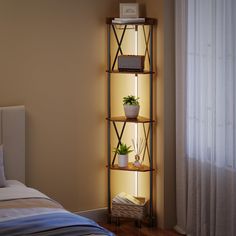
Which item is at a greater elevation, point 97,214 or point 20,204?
point 20,204

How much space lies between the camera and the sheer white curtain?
4.09 m

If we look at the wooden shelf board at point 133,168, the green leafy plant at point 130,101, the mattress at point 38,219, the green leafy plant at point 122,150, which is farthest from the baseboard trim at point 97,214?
the mattress at point 38,219

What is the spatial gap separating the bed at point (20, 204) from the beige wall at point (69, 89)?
138 mm

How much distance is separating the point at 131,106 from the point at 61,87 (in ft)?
2.04

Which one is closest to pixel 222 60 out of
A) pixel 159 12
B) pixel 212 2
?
pixel 212 2

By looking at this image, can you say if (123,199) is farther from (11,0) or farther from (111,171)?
(11,0)

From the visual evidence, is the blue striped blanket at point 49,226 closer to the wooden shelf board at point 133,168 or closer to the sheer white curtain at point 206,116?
the sheer white curtain at point 206,116

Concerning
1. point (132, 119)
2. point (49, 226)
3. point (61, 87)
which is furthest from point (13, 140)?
point (49, 226)

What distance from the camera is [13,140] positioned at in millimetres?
4551

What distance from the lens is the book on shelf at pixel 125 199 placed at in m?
4.88

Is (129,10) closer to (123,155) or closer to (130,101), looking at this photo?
(130,101)

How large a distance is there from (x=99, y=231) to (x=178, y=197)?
5.14 ft

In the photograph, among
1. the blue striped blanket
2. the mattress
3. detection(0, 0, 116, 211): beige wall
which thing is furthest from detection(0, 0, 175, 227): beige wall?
the blue striped blanket

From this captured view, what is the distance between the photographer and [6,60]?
4.55 meters
